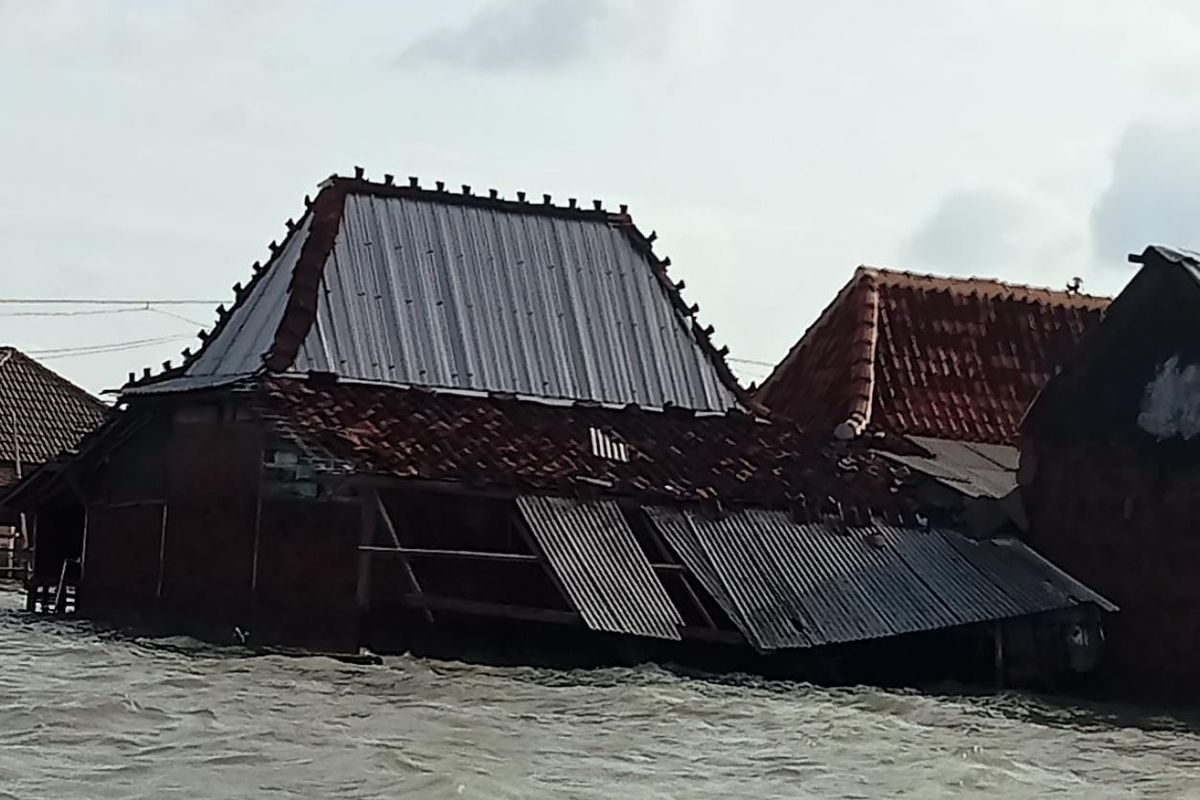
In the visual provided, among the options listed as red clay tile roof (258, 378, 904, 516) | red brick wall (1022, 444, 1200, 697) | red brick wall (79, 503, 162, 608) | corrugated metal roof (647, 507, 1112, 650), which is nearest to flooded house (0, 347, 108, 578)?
red brick wall (79, 503, 162, 608)

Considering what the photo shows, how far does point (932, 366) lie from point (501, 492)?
341 inches

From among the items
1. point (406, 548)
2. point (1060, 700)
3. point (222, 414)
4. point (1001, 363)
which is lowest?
point (1060, 700)

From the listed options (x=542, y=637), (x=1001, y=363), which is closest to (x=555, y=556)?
(x=542, y=637)

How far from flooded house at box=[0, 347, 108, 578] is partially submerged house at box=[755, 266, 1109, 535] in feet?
58.0

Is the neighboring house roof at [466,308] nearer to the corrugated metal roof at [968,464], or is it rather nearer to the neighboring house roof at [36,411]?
the corrugated metal roof at [968,464]

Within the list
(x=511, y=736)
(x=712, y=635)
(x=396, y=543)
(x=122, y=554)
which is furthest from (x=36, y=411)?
(x=511, y=736)

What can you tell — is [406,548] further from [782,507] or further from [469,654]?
[782,507]

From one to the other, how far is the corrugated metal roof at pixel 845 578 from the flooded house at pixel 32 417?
21.9m

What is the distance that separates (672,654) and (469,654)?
6.66 ft

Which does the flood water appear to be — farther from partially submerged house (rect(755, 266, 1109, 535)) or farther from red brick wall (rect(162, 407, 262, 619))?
partially submerged house (rect(755, 266, 1109, 535))

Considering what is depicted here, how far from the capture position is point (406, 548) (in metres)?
20.2

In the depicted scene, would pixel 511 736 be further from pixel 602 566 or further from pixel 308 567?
pixel 308 567

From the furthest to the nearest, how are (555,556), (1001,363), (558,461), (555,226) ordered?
(1001,363) < (555,226) < (558,461) < (555,556)

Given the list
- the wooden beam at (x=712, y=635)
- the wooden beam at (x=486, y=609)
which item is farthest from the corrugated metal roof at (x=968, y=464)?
the wooden beam at (x=486, y=609)
